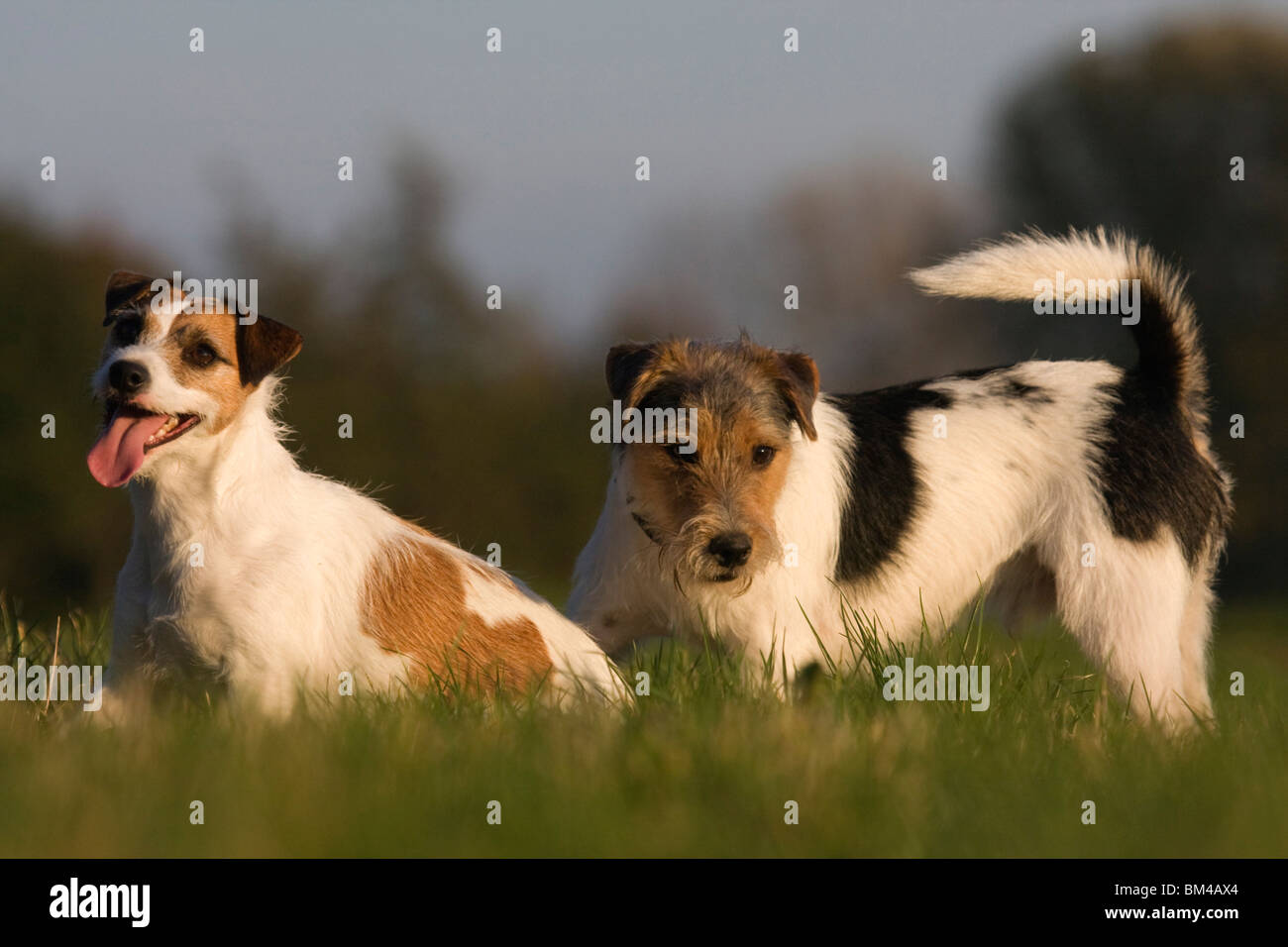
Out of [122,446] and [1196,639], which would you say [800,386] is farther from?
[122,446]

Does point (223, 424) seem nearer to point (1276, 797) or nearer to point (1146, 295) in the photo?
point (1276, 797)

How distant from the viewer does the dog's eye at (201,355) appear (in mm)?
4543

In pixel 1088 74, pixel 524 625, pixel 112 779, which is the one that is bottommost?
pixel 112 779

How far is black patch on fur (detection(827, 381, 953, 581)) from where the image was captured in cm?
570

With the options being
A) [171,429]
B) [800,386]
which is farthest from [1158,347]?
[171,429]

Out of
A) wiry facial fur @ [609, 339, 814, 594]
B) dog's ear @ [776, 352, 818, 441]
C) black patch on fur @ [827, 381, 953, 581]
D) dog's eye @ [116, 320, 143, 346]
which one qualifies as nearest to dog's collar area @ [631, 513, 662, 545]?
wiry facial fur @ [609, 339, 814, 594]

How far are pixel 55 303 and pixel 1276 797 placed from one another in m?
20.0

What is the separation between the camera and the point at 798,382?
543cm

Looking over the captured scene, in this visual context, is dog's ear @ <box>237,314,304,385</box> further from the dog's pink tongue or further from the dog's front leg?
the dog's front leg

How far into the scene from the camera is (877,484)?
5816mm

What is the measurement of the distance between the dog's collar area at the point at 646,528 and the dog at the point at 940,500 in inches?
0.5

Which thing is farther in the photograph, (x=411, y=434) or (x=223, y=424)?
(x=411, y=434)
